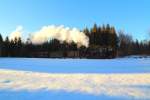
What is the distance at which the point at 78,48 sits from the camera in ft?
253

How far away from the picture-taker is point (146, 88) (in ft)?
32.4

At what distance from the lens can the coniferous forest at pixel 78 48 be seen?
72.5m

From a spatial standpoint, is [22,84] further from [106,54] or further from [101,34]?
[101,34]

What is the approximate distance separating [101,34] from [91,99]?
91939mm

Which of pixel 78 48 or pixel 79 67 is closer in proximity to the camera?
pixel 79 67

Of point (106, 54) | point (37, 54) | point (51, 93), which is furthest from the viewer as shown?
point (37, 54)

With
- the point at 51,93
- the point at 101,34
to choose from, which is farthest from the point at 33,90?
the point at 101,34

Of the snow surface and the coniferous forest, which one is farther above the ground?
the coniferous forest

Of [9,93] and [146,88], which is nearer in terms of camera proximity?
[9,93]

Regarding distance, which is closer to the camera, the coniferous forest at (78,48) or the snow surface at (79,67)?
the snow surface at (79,67)

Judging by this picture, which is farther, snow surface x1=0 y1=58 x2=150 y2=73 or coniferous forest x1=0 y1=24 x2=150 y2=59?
coniferous forest x1=0 y1=24 x2=150 y2=59

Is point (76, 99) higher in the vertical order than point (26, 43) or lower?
lower

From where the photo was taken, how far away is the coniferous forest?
2854 inches

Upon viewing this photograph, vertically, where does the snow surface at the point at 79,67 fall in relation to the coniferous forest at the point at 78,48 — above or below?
below
